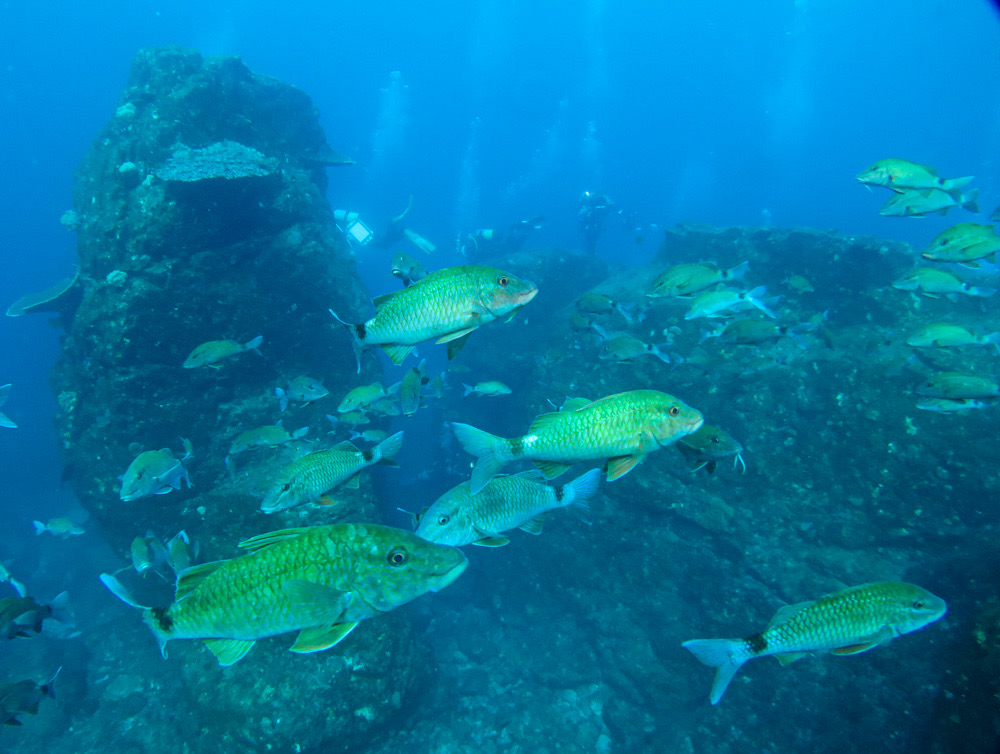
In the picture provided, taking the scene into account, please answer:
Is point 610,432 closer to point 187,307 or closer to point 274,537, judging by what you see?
point 274,537

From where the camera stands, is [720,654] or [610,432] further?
[720,654]

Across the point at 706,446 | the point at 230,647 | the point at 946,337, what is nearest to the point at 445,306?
the point at 230,647

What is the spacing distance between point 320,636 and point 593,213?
24.6 metres

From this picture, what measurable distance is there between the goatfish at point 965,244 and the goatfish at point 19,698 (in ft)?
34.5

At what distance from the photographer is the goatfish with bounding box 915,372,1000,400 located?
4.43 m

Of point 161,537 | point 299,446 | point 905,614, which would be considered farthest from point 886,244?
point 161,537

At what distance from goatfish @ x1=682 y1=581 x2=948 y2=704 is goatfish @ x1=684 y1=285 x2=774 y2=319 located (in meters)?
3.52

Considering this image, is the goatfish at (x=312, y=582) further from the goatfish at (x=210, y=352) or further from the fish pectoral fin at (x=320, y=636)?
the goatfish at (x=210, y=352)

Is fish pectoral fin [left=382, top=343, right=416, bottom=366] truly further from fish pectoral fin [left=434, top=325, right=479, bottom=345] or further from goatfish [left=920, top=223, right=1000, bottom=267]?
goatfish [left=920, top=223, right=1000, bottom=267]

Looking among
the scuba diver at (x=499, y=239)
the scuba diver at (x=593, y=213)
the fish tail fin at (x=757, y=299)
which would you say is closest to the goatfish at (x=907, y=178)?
the fish tail fin at (x=757, y=299)

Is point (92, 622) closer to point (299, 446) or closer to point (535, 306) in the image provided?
point (299, 446)

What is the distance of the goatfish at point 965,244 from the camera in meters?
4.81

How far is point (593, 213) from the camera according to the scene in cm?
2394

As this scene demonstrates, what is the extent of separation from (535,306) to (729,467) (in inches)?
399
